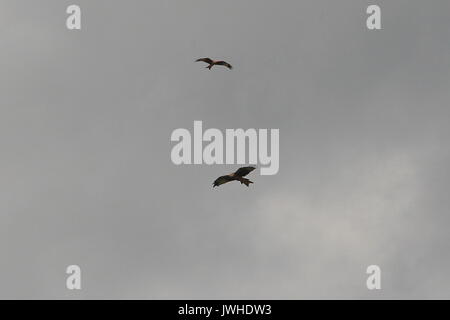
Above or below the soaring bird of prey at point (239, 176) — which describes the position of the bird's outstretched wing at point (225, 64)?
above

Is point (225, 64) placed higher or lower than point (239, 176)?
higher

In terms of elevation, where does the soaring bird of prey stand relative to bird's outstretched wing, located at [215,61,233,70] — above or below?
below
